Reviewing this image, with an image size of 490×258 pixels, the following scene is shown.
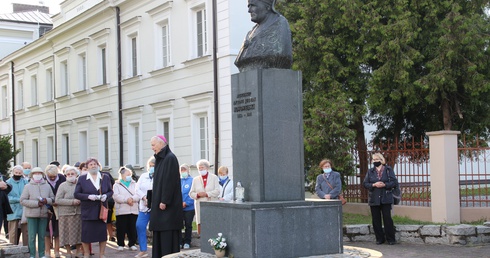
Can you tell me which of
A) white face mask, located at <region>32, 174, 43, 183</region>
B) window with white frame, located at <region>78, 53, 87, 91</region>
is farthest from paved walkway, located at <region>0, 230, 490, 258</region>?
window with white frame, located at <region>78, 53, 87, 91</region>

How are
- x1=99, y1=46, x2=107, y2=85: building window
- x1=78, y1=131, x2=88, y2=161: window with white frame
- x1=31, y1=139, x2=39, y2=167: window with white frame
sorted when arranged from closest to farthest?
x1=99, y1=46, x2=107, y2=85: building window → x1=78, y1=131, x2=88, y2=161: window with white frame → x1=31, y1=139, x2=39, y2=167: window with white frame

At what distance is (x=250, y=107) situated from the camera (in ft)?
28.9

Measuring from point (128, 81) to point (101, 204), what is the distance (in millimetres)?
15394

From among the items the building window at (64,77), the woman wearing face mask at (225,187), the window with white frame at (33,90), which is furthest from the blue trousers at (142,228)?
the window with white frame at (33,90)

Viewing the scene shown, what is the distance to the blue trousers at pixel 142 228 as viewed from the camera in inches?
511

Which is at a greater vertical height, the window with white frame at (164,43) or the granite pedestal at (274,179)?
the window with white frame at (164,43)

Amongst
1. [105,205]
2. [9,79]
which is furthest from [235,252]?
[9,79]

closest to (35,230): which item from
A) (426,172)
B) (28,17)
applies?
(426,172)

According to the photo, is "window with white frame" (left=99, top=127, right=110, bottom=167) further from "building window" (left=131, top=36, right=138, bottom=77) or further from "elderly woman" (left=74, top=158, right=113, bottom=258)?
"elderly woman" (left=74, top=158, right=113, bottom=258)

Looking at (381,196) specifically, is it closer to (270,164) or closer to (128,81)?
(270,164)

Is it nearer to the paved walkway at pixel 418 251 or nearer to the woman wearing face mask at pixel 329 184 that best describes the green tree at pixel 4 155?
the paved walkway at pixel 418 251

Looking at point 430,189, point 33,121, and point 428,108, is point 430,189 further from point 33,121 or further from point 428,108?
point 33,121

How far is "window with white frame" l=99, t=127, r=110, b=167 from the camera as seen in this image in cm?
2999

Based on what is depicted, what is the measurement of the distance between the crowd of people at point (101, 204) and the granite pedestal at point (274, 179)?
1.29 meters
